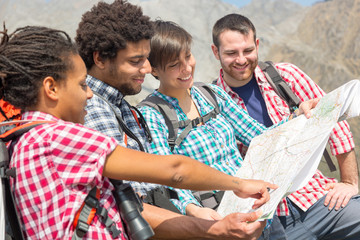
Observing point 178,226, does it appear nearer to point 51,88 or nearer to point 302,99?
point 51,88

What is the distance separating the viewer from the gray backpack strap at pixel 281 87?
3168 millimetres

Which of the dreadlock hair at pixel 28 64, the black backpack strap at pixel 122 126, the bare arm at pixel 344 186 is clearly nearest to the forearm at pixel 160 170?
the dreadlock hair at pixel 28 64

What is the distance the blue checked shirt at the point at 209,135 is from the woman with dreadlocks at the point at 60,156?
2.65ft

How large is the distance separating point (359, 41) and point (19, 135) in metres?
21.1

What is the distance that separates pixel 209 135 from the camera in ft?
8.94

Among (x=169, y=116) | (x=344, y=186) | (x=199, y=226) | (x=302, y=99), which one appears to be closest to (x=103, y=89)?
(x=169, y=116)

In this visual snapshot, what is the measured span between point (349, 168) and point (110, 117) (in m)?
1.79

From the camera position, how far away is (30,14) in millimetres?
13695

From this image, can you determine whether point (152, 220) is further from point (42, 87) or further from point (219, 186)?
point (42, 87)

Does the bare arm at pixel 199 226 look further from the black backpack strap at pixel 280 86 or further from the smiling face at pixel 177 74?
the black backpack strap at pixel 280 86

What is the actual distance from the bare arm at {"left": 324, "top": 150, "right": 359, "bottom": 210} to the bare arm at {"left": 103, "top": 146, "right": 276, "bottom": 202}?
1.31m

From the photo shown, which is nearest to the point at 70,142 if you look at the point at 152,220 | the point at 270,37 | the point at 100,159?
the point at 100,159

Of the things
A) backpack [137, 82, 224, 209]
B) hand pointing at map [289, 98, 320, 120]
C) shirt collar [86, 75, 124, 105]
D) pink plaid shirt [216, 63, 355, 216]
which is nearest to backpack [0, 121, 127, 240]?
shirt collar [86, 75, 124, 105]

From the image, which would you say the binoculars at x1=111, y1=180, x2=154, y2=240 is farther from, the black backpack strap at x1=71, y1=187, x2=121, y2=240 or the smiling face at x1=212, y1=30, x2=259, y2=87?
the smiling face at x1=212, y1=30, x2=259, y2=87
